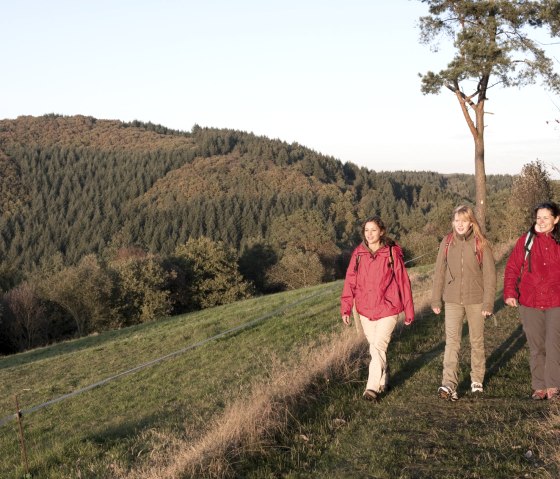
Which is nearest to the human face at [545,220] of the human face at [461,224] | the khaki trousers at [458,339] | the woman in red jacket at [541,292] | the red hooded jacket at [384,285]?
the woman in red jacket at [541,292]

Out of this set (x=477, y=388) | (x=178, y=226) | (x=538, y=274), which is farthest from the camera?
(x=178, y=226)

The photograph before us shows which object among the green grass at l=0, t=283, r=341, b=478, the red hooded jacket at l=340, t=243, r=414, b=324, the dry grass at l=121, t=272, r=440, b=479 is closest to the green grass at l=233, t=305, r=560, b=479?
the dry grass at l=121, t=272, r=440, b=479

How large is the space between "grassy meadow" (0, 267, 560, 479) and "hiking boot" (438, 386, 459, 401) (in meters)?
0.08

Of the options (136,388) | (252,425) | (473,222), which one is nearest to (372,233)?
(473,222)

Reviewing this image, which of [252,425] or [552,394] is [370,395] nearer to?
[252,425]

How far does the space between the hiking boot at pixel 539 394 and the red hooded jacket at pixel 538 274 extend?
91 centimetres

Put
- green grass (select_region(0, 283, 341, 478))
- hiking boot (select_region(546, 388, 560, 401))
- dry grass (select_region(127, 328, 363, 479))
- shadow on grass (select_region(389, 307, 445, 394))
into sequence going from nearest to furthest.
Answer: dry grass (select_region(127, 328, 363, 479)) < hiking boot (select_region(546, 388, 560, 401)) < shadow on grass (select_region(389, 307, 445, 394)) < green grass (select_region(0, 283, 341, 478))

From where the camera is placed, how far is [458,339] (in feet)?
21.3

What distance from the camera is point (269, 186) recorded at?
153m

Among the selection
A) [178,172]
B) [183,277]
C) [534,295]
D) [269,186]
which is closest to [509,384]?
[534,295]

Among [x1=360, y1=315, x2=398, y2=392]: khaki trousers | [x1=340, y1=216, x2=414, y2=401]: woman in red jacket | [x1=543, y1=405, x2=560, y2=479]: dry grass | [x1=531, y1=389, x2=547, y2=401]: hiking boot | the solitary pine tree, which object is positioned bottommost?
[x1=531, y1=389, x2=547, y2=401]: hiking boot

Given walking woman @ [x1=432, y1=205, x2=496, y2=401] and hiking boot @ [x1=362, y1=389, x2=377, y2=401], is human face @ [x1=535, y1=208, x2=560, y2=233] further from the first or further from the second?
hiking boot @ [x1=362, y1=389, x2=377, y2=401]

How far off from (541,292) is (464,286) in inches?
31.1

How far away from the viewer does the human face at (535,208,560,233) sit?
6062mm
